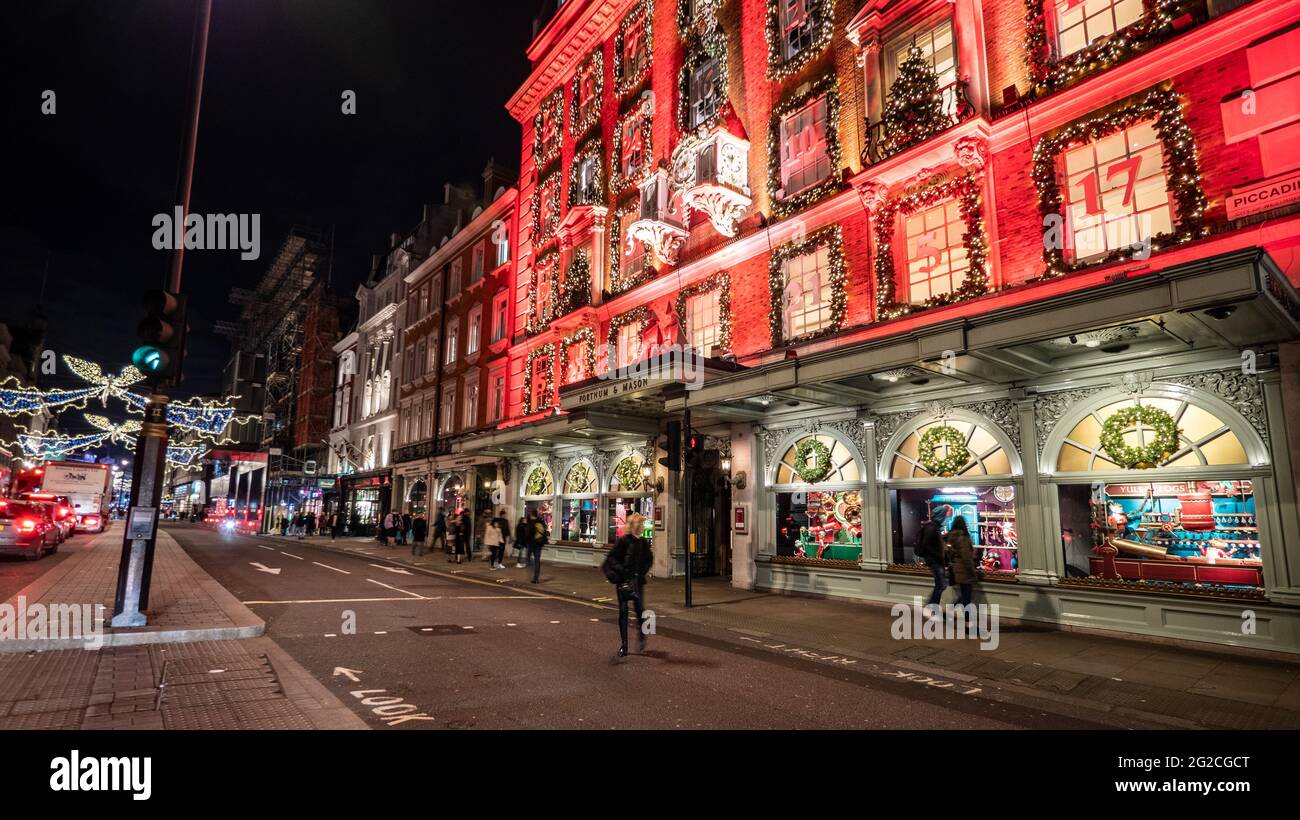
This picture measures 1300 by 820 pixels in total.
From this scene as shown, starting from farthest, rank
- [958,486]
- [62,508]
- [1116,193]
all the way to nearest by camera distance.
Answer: [62,508], [958,486], [1116,193]

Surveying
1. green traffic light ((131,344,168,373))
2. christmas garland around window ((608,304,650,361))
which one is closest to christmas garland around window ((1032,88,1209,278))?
christmas garland around window ((608,304,650,361))

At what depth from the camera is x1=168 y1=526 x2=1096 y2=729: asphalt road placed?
18.4 feet

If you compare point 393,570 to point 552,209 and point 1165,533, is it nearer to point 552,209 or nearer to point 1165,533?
point 552,209

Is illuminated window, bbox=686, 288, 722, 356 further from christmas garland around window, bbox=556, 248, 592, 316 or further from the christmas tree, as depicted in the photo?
the christmas tree

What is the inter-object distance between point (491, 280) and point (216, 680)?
2777 cm

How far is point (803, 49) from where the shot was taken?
17234 mm

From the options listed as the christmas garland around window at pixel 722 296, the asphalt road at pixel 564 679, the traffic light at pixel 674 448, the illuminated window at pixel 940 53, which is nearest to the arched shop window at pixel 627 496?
the christmas garland around window at pixel 722 296

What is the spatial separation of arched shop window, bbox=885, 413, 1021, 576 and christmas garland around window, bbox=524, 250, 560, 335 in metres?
16.4

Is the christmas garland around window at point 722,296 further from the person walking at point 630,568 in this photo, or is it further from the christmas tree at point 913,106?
the person walking at point 630,568

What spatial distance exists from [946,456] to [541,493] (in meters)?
16.3

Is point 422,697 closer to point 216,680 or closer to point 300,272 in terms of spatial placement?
point 216,680
